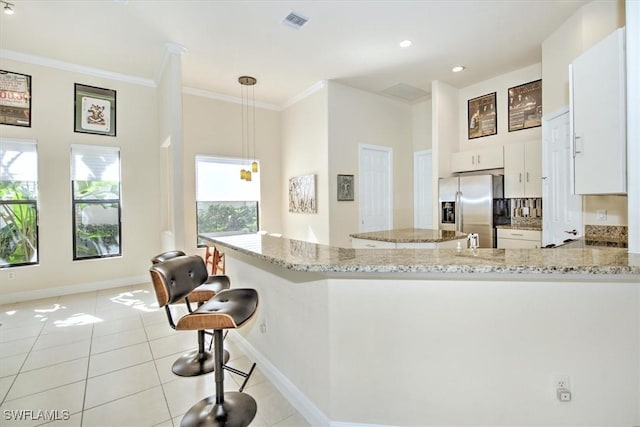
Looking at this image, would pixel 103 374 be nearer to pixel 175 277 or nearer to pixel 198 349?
pixel 198 349

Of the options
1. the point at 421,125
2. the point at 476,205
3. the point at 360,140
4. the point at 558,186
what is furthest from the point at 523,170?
the point at 360,140

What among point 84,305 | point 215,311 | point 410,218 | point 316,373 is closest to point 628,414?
point 316,373

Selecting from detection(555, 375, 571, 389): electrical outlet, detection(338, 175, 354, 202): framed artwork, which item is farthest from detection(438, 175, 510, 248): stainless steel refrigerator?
detection(555, 375, 571, 389): electrical outlet

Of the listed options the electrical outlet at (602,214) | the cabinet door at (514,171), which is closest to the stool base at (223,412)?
the electrical outlet at (602,214)

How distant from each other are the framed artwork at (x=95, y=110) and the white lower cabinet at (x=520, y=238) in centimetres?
635

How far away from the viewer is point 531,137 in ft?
15.0

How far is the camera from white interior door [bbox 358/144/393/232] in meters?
5.59

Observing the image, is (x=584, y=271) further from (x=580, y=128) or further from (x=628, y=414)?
(x=580, y=128)

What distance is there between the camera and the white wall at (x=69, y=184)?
14.2 feet

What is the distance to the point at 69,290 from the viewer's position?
14.9 feet

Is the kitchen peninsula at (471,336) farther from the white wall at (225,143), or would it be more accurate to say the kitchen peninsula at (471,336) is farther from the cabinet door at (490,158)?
the white wall at (225,143)

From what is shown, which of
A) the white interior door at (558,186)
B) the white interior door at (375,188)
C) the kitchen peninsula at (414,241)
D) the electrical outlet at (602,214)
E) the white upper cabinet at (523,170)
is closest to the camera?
the electrical outlet at (602,214)

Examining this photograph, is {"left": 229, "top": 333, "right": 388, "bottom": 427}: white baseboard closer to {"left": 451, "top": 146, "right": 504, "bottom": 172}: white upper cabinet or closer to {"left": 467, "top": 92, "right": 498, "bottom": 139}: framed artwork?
{"left": 451, "top": 146, "right": 504, "bottom": 172}: white upper cabinet

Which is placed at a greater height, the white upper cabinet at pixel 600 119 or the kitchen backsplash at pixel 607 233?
the white upper cabinet at pixel 600 119
